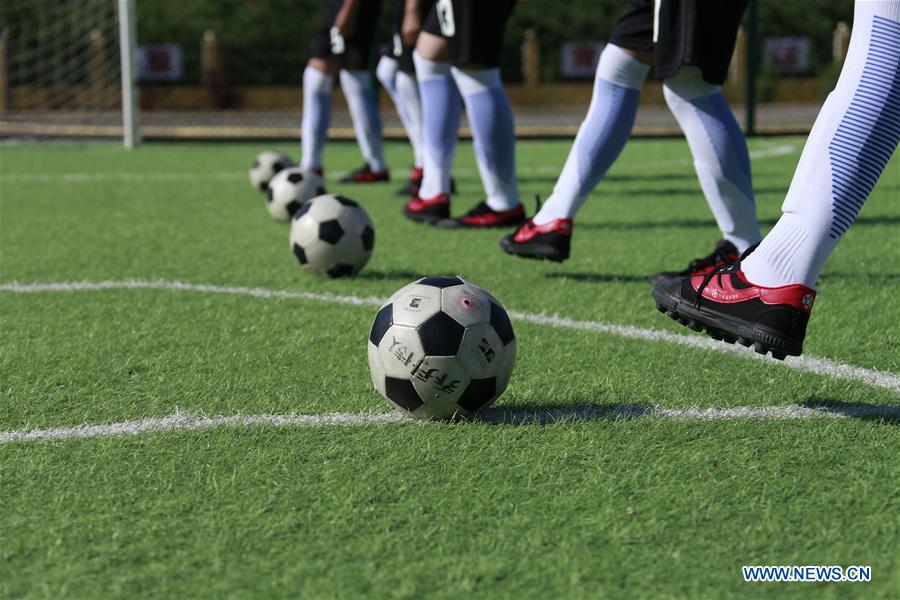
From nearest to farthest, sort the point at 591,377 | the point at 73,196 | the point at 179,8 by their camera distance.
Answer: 1. the point at 591,377
2. the point at 73,196
3. the point at 179,8

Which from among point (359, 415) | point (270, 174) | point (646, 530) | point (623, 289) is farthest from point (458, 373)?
point (270, 174)

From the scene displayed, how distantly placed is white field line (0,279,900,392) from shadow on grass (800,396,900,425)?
0.65ft

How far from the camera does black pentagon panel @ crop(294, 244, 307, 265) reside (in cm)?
497

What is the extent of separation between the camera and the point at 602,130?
182 inches

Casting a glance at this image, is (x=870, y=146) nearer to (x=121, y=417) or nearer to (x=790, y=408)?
(x=790, y=408)

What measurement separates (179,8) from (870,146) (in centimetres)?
3354

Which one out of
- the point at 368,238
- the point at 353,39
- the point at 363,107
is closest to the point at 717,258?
the point at 368,238

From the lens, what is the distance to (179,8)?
34.1m

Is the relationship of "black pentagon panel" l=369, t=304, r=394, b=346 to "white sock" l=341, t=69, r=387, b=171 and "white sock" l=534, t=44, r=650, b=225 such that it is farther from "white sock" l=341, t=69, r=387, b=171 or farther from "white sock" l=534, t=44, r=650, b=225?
"white sock" l=341, t=69, r=387, b=171

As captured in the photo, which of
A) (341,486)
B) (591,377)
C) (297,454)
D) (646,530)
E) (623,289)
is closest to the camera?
(646,530)

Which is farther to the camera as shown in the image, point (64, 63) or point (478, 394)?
point (64, 63)

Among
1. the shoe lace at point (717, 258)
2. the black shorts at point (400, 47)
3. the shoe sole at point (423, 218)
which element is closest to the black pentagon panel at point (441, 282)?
the shoe lace at point (717, 258)

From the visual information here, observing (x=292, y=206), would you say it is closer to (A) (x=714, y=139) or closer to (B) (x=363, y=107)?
(B) (x=363, y=107)

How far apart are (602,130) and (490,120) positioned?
5.21 feet
